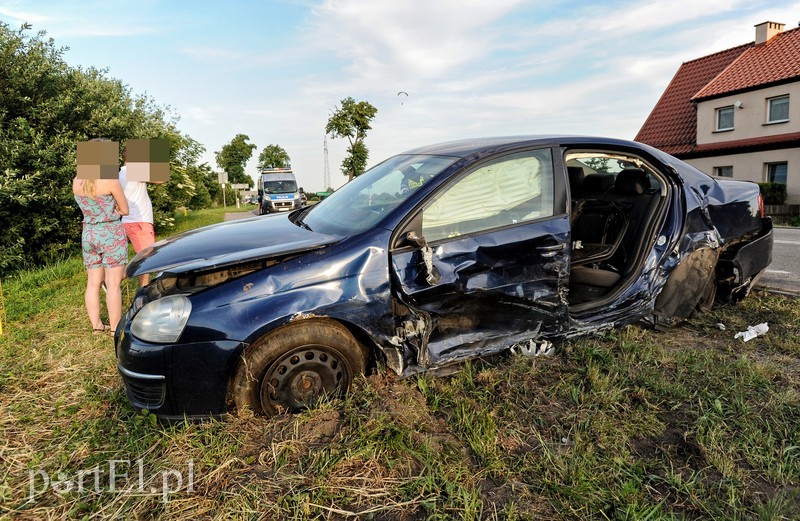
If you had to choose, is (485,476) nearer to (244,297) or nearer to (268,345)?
(268,345)

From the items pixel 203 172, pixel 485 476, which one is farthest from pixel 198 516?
pixel 203 172

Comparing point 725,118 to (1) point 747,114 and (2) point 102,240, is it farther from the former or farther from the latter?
(2) point 102,240

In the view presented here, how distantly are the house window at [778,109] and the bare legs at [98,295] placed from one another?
25.7 metres

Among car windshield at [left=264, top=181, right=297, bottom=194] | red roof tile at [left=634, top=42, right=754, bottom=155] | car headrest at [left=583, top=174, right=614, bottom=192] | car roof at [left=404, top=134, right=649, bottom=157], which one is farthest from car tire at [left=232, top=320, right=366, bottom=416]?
red roof tile at [left=634, top=42, right=754, bottom=155]

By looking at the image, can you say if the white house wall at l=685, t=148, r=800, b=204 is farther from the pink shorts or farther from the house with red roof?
the pink shorts

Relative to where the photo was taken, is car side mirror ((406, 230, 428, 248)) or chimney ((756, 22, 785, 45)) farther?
chimney ((756, 22, 785, 45))

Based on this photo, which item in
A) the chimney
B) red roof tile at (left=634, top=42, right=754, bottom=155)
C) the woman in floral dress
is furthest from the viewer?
red roof tile at (left=634, top=42, right=754, bottom=155)

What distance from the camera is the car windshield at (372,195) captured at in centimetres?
310

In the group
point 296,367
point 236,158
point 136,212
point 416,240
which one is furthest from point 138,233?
point 236,158

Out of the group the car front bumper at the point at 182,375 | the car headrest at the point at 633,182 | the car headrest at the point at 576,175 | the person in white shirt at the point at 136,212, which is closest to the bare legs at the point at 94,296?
the person in white shirt at the point at 136,212

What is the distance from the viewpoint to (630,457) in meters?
2.34

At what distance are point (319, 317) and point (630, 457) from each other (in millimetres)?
1689

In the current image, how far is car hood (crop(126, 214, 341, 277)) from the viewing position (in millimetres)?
2643

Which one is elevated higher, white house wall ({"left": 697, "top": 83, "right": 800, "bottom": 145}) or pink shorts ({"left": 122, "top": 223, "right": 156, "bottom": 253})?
white house wall ({"left": 697, "top": 83, "right": 800, "bottom": 145})
